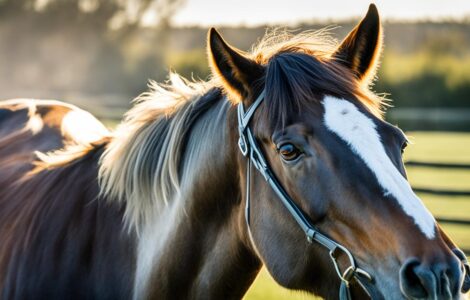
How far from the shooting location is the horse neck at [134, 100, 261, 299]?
2820mm

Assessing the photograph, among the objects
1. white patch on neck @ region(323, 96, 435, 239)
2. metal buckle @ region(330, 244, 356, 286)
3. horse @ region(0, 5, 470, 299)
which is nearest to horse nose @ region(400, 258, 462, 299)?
horse @ region(0, 5, 470, 299)

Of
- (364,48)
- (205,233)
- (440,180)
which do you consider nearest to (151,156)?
(205,233)

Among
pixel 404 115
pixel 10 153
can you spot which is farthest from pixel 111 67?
pixel 10 153

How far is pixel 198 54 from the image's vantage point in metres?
38.3

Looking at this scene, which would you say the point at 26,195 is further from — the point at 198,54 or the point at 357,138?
the point at 198,54

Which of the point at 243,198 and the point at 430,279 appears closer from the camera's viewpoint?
the point at 430,279

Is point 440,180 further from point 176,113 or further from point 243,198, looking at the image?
point 243,198

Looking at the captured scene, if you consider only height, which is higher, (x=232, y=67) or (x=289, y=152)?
(x=232, y=67)

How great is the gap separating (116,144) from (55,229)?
1.58 ft

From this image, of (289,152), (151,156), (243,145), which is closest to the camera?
(289,152)

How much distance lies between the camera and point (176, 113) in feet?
10.2

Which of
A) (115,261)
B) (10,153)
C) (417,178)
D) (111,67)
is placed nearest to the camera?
(115,261)

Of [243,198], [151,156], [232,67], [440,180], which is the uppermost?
[232,67]

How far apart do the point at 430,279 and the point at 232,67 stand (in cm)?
113
